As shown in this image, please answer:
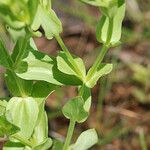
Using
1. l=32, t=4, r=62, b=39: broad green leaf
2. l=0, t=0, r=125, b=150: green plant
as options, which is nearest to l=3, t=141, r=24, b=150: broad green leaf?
l=0, t=0, r=125, b=150: green plant

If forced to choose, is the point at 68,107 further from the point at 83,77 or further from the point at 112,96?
the point at 112,96

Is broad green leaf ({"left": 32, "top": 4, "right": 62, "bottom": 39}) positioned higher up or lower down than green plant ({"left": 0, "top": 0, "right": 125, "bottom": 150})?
higher up

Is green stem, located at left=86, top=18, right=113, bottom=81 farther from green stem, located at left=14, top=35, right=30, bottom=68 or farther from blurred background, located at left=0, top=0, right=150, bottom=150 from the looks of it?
blurred background, located at left=0, top=0, right=150, bottom=150

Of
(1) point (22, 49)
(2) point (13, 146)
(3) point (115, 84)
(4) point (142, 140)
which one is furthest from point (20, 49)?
(3) point (115, 84)

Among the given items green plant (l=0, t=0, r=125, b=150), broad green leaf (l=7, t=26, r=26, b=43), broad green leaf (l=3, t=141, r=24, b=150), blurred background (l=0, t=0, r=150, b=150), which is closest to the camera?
broad green leaf (l=7, t=26, r=26, b=43)

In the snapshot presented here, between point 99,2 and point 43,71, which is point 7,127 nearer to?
point 43,71

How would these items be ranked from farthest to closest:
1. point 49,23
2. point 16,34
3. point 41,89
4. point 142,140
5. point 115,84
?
point 115,84 → point 142,140 → point 41,89 → point 49,23 → point 16,34

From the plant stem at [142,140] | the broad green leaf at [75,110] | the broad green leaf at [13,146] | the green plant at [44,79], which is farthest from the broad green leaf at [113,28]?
the plant stem at [142,140]

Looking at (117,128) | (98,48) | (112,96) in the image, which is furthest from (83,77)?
(98,48)
